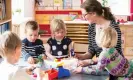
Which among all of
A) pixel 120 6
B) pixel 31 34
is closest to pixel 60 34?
pixel 31 34

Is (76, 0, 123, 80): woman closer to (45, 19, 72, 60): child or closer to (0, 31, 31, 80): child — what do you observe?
(45, 19, 72, 60): child

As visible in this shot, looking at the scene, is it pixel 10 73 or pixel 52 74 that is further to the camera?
pixel 52 74

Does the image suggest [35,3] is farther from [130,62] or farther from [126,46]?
[130,62]

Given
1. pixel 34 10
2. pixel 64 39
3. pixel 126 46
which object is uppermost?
pixel 34 10

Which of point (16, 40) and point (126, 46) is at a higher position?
point (16, 40)

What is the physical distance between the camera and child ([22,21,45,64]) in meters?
2.36

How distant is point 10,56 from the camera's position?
1542mm

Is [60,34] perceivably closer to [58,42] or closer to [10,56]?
[58,42]

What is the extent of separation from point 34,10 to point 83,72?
10.8 ft

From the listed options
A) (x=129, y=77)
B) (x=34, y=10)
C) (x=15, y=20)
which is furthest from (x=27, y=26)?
(x=34, y=10)

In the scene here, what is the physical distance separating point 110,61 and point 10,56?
680 millimetres

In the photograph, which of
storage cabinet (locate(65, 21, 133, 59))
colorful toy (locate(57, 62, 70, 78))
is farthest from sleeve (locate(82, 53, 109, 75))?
storage cabinet (locate(65, 21, 133, 59))

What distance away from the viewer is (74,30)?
481cm

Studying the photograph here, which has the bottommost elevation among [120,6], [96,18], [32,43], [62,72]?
[62,72]
